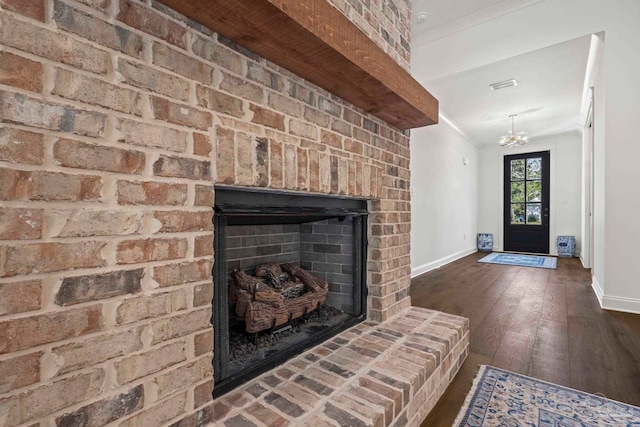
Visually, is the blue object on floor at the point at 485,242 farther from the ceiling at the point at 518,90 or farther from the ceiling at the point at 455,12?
the ceiling at the point at 455,12

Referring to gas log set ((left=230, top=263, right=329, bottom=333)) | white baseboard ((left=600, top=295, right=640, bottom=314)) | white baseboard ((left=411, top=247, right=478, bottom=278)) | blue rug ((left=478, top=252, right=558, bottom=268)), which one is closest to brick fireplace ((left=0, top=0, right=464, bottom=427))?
gas log set ((left=230, top=263, right=329, bottom=333))

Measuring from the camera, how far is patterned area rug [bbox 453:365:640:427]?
132 centimetres

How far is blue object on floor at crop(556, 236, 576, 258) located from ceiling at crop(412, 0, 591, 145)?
2165mm

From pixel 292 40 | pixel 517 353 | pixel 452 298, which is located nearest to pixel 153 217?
pixel 292 40

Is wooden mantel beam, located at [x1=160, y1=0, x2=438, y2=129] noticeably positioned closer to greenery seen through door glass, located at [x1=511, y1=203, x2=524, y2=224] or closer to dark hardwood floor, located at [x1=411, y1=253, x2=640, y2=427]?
dark hardwood floor, located at [x1=411, y1=253, x2=640, y2=427]

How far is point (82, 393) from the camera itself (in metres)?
0.70

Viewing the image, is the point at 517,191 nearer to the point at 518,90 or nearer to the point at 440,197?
the point at 440,197

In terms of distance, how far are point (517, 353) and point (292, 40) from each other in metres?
2.17

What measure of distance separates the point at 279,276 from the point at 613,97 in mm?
3465

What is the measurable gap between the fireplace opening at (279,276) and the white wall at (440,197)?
242cm

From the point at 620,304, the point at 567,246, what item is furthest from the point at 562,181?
the point at 620,304

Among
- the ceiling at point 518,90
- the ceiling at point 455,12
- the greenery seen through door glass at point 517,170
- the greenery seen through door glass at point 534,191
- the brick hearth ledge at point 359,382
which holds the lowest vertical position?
the brick hearth ledge at point 359,382

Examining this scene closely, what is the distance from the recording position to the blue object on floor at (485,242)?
22.7 feet

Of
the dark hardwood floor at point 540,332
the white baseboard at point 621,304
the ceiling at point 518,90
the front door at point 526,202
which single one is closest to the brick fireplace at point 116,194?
the dark hardwood floor at point 540,332
